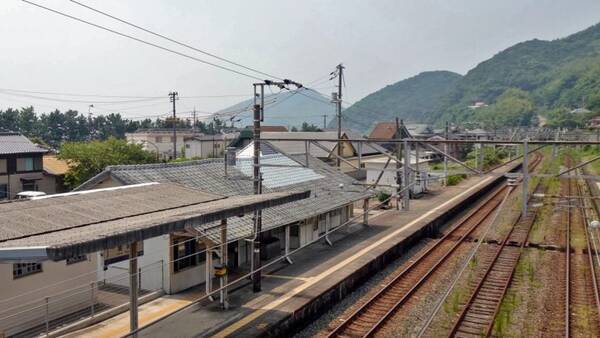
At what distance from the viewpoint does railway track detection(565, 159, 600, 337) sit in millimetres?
11988

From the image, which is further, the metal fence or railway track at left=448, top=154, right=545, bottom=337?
railway track at left=448, top=154, right=545, bottom=337

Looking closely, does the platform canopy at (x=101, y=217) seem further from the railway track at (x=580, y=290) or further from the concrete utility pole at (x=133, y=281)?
the railway track at (x=580, y=290)

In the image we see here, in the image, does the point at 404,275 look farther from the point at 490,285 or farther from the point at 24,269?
the point at 24,269

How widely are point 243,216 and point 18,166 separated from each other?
72.2 feet

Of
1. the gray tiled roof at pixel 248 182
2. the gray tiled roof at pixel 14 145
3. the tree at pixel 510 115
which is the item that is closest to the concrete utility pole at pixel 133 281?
the gray tiled roof at pixel 248 182

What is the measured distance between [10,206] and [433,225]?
18903mm

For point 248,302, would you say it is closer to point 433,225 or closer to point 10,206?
point 10,206

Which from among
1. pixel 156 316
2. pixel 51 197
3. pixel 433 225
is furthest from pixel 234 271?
pixel 433 225

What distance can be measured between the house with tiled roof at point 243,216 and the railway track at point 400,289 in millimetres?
3647

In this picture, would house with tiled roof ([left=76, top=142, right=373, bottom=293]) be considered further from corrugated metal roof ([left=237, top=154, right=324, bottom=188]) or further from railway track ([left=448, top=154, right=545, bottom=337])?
railway track ([left=448, top=154, right=545, bottom=337])

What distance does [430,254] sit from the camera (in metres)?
19.7

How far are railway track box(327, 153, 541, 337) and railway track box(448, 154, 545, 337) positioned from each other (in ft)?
5.09

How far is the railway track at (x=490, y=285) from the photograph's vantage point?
1205 cm

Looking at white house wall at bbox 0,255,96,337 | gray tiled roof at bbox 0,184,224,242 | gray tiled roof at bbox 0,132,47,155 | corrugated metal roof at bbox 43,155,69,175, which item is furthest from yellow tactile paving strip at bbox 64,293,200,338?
corrugated metal roof at bbox 43,155,69,175
